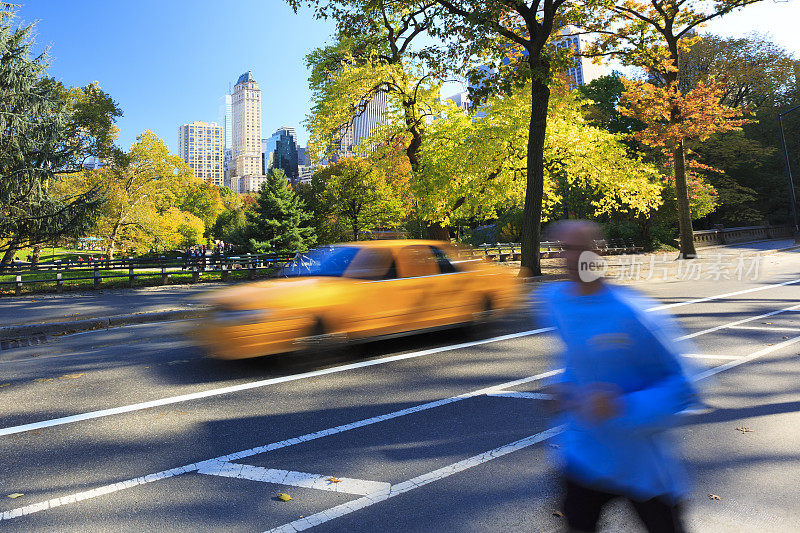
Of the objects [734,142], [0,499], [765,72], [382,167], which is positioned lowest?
[0,499]

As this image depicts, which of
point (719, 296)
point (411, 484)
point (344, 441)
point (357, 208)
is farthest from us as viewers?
point (357, 208)

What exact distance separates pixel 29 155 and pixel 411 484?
33.3m

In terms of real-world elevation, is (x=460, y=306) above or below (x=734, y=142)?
below

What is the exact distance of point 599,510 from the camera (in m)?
2.28

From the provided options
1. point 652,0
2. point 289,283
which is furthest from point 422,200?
point 289,283

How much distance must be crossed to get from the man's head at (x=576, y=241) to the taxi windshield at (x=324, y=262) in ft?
16.0

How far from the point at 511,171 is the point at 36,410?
1906cm

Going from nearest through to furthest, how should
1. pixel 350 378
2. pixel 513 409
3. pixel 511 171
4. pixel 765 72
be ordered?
1. pixel 513 409
2. pixel 350 378
3. pixel 511 171
4. pixel 765 72

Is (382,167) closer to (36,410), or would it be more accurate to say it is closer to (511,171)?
(511,171)

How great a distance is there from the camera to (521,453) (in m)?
3.97

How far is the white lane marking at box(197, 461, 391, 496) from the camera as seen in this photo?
3482 mm

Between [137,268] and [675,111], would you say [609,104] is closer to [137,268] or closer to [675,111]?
[675,111]

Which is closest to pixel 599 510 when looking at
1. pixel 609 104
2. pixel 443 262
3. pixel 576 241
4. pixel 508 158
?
pixel 576 241

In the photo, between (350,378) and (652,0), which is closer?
(350,378)
